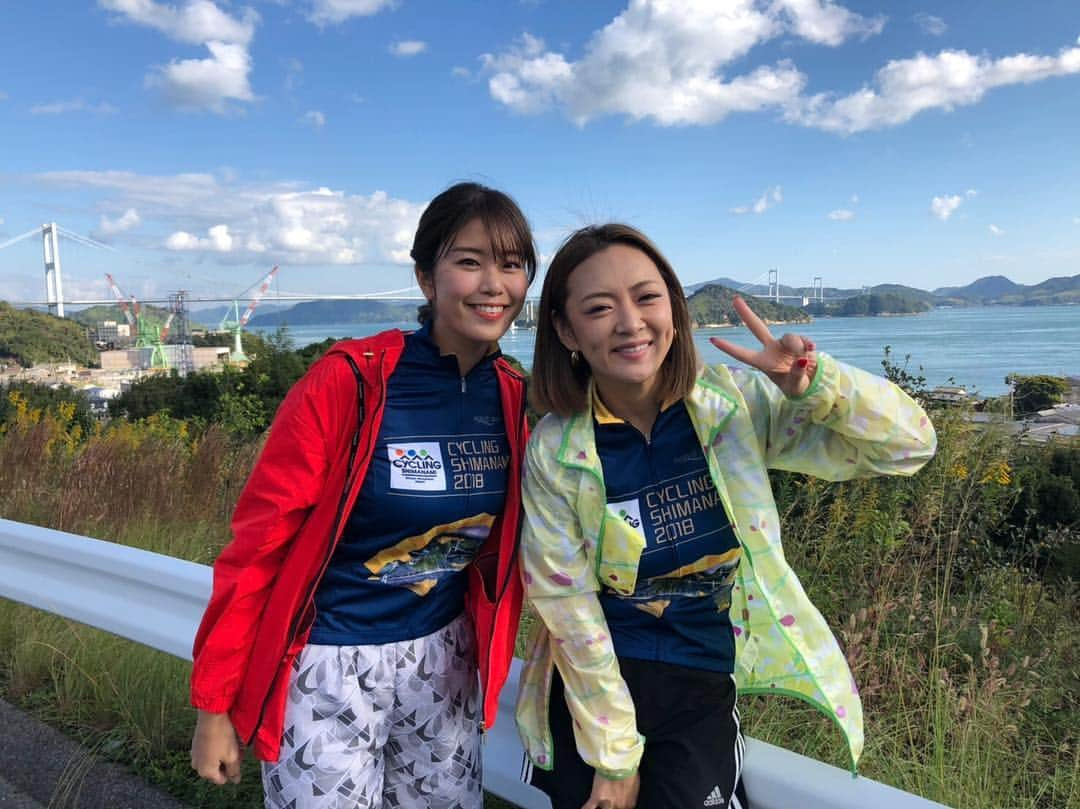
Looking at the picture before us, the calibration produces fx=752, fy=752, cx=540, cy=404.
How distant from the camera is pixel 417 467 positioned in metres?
1.65

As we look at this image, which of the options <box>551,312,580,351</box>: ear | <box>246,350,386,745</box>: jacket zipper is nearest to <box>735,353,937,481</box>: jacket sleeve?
<box>551,312,580,351</box>: ear

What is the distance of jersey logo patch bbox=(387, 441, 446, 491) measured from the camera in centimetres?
163

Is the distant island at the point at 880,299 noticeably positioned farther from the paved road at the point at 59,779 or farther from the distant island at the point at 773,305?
the paved road at the point at 59,779

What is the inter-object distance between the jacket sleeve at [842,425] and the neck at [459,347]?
0.63 meters

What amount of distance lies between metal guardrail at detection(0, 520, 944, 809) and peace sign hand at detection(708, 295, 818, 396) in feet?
2.39

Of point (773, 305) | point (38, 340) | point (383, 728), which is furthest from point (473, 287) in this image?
point (38, 340)

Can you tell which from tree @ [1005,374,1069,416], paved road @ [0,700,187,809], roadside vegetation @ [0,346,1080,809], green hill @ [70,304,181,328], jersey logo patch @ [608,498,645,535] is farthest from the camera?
green hill @ [70,304,181,328]

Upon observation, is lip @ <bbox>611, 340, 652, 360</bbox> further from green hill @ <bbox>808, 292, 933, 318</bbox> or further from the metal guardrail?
green hill @ <bbox>808, 292, 933, 318</bbox>

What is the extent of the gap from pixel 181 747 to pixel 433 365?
1.79 m

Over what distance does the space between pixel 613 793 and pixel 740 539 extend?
539mm

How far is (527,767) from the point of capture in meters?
1.68

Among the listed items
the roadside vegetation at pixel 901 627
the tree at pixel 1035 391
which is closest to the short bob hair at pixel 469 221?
the roadside vegetation at pixel 901 627

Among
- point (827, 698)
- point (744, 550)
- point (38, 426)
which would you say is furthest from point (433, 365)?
point (38, 426)

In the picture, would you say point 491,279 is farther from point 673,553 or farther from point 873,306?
point 873,306
